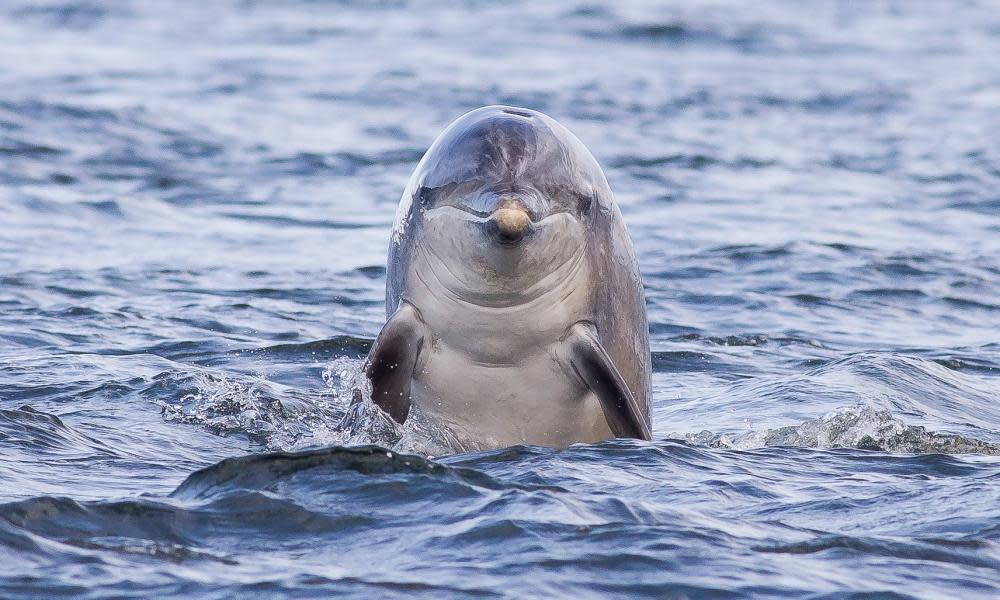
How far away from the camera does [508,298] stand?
7.13 meters

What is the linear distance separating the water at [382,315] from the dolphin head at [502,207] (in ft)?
2.73

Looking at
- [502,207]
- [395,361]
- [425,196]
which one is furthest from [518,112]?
[395,361]

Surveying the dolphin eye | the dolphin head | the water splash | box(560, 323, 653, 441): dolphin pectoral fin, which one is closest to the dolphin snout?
the dolphin head

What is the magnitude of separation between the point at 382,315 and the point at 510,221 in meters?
5.79

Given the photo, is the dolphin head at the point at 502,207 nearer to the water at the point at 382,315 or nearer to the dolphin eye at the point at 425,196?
the dolphin eye at the point at 425,196

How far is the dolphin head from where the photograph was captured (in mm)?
6906

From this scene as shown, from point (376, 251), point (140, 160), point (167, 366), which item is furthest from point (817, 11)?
point (167, 366)

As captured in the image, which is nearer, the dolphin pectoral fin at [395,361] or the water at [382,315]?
the water at [382,315]

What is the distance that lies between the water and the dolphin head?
2.73 feet

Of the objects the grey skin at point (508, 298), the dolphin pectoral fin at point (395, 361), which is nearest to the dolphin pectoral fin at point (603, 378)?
the grey skin at point (508, 298)

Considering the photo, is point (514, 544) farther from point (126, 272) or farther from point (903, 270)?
point (903, 270)

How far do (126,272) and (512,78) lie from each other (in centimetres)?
1251

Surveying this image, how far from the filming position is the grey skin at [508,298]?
704 centimetres

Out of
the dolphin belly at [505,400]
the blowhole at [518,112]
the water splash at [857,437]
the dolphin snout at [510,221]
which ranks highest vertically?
the blowhole at [518,112]
